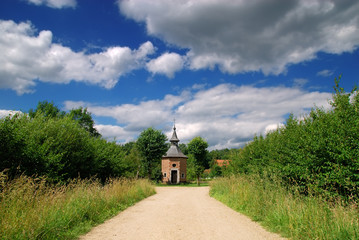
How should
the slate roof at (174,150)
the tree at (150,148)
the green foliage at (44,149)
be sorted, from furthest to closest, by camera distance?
the slate roof at (174,150) < the tree at (150,148) < the green foliage at (44,149)

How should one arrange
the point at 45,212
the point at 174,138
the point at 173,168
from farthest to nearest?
the point at 174,138 < the point at 173,168 < the point at 45,212

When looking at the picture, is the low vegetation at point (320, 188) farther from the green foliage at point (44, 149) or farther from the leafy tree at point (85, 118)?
the leafy tree at point (85, 118)

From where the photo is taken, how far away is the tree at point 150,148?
41.8m

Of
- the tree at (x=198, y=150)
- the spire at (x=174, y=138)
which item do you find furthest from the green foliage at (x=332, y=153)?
the spire at (x=174, y=138)

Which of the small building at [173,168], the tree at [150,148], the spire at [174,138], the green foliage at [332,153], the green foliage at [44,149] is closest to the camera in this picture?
the green foliage at [332,153]

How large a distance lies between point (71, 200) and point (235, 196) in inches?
296

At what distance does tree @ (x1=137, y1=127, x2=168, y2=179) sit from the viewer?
41812 mm

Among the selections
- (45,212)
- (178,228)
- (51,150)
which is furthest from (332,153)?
(51,150)

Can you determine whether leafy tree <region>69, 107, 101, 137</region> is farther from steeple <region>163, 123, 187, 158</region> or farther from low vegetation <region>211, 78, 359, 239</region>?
low vegetation <region>211, 78, 359, 239</region>

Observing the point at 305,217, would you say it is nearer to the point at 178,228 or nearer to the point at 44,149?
the point at 178,228

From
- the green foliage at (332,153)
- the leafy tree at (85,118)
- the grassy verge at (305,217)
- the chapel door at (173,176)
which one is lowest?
the chapel door at (173,176)

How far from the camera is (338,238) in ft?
14.8

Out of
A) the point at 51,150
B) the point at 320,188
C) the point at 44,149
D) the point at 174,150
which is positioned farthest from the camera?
the point at 174,150

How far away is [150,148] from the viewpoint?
42.1m
